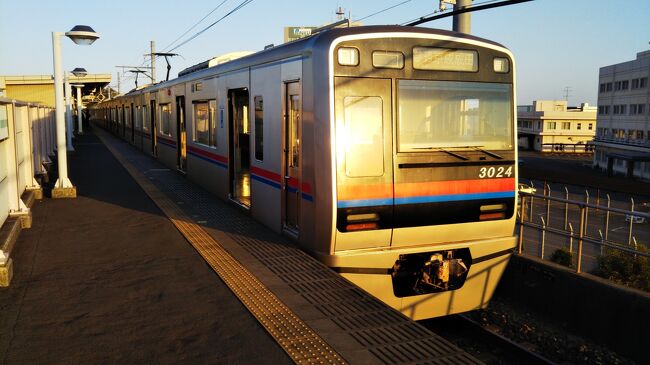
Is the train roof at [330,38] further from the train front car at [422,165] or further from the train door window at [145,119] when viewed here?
the train door window at [145,119]

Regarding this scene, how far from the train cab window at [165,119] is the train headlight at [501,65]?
10709 millimetres

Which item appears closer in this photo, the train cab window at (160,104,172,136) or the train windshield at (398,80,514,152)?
the train windshield at (398,80,514,152)

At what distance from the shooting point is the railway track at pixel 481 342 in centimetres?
579

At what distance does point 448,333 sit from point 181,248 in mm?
3411

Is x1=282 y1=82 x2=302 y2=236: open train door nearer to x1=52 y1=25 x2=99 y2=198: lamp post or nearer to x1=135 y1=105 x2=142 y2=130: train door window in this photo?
x1=52 y1=25 x2=99 y2=198: lamp post

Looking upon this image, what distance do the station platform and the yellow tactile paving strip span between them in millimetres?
12

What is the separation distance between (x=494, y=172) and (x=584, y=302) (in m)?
1.85

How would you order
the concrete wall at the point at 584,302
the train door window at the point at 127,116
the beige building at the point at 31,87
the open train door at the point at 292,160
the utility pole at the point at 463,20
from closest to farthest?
the concrete wall at the point at 584,302, the open train door at the point at 292,160, the utility pole at the point at 463,20, the train door window at the point at 127,116, the beige building at the point at 31,87

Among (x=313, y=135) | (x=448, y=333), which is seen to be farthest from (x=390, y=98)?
(x=448, y=333)

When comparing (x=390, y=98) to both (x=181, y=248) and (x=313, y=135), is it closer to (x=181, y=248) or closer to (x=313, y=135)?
(x=313, y=135)

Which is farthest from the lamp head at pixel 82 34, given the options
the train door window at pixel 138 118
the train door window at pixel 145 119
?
the train door window at pixel 138 118

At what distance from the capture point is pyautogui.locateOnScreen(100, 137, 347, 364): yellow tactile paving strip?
12.3 ft

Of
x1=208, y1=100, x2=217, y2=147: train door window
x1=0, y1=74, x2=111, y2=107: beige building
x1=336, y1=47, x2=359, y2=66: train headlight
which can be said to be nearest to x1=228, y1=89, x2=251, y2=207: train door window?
x1=208, y1=100, x2=217, y2=147: train door window

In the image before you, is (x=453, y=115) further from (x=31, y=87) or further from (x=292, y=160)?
(x=31, y=87)
